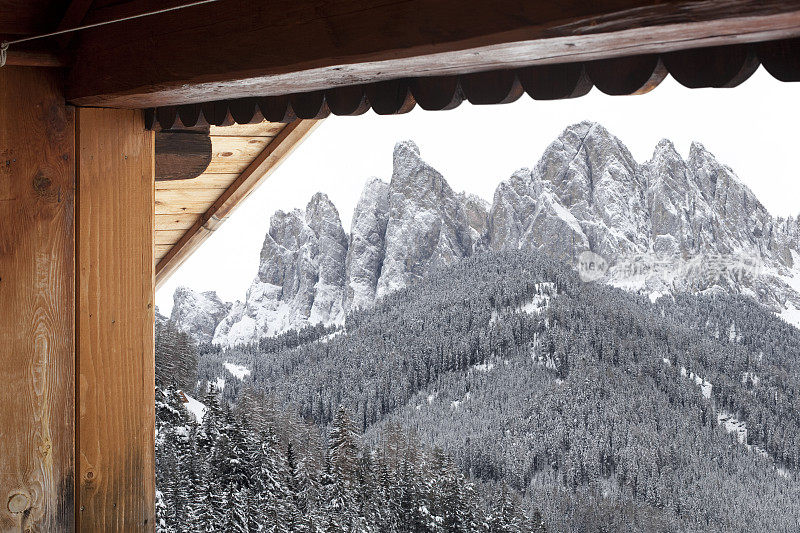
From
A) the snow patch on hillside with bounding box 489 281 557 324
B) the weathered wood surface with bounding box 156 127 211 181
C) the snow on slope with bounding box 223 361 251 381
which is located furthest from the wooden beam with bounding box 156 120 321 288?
the snow patch on hillside with bounding box 489 281 557 324

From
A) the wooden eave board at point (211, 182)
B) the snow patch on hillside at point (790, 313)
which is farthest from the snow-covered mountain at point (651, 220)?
the wooden eave board at point (211, 182)

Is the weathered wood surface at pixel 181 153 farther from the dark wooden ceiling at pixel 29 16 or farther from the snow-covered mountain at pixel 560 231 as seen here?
the snow-covered mountain at pixel 560 231

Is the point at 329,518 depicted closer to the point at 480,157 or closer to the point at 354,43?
the point at 354,43

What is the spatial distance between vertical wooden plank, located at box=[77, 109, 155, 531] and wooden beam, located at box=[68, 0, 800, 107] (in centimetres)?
7

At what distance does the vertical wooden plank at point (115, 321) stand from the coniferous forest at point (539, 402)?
365 inches

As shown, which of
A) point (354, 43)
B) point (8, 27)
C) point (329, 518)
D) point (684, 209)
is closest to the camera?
point (354, 43)

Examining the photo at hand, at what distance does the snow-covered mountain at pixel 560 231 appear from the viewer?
17938 mm

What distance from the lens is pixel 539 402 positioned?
62.0ft

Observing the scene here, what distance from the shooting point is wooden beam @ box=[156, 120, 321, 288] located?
1693mm

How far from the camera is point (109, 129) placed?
3.23 ft

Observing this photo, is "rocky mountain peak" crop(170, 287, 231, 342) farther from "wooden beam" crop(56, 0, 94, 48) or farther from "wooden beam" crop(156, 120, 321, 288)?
"wooden beam" crop(56, 0, 94, 48)

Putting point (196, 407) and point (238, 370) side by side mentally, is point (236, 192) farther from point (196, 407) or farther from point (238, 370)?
point (238, 370)

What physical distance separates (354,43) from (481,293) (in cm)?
1969

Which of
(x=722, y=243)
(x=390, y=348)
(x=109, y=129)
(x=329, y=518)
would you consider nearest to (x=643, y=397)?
(x=722, y=243)
